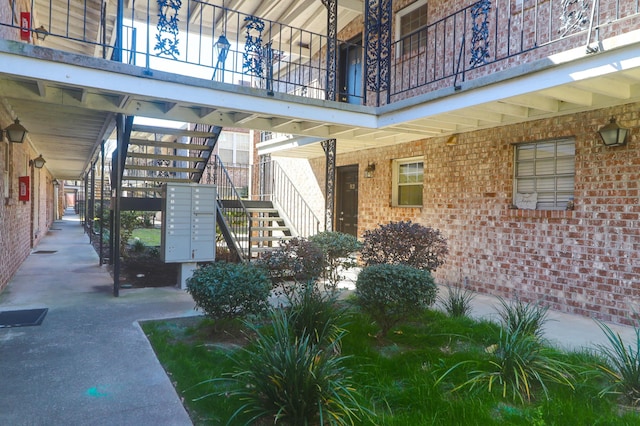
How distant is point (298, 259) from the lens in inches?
233

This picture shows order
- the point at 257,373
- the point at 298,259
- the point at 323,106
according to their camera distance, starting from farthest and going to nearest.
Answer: the point at 323,106
the point at 298,259
the point at 257,373

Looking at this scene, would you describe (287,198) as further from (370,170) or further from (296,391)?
(296,391)

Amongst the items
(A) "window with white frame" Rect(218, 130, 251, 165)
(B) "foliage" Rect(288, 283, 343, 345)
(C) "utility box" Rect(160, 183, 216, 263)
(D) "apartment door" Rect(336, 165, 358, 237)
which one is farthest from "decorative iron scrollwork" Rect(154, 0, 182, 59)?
(A) "window with white frame" Rect(218, 130, 251, 165)

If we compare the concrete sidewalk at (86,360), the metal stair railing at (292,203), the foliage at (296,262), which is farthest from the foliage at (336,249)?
the metal stair railing at (292,203)

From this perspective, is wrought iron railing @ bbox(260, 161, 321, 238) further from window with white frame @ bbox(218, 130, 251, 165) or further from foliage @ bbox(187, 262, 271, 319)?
window with white frame @ bbox(218, 130, 251, 165)

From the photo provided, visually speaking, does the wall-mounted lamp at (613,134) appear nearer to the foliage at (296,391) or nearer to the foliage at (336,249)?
the foliage at (336,249)

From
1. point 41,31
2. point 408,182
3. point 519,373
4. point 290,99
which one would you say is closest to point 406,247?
point 290,99

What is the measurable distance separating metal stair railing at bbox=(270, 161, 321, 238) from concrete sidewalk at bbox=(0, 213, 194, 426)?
200 inches

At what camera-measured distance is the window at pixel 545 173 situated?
250 inches

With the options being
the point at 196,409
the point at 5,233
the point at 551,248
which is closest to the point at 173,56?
the point at 5,233

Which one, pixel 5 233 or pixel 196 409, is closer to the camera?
pixel 196 409

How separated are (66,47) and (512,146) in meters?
11.8

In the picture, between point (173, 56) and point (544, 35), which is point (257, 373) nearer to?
point (173, 56)

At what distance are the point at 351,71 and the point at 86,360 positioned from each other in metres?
9.08
